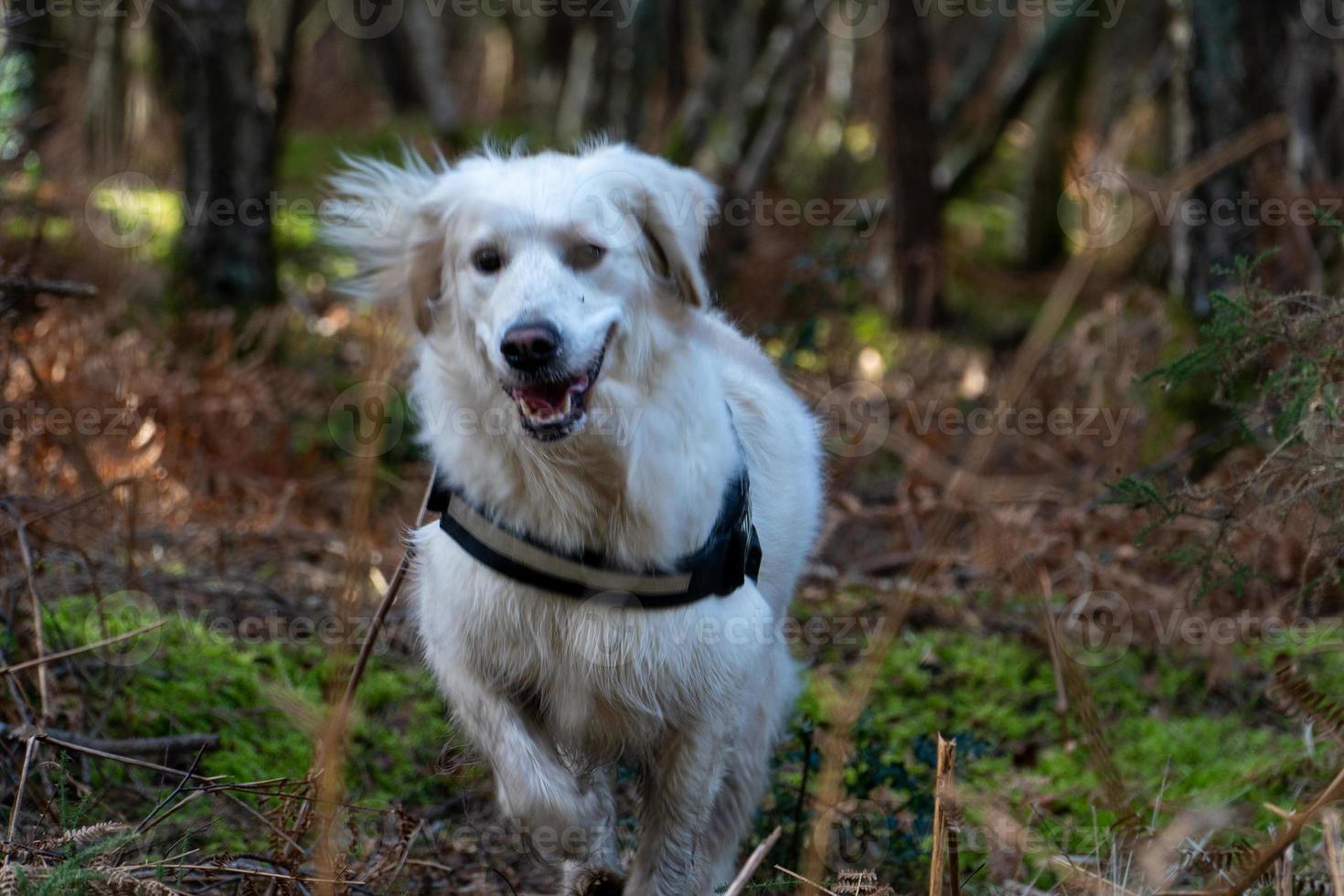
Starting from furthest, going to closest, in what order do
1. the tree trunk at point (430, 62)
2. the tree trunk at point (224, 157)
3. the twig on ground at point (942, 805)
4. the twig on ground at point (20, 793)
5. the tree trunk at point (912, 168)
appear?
the tree trunk at point (430, 62), the tree trunk at point (912, 168), the tree trunk at point (224, 157), the twig on ground at point (20, 793), the twig on ground at point (942, 805)

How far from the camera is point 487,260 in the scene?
323cm

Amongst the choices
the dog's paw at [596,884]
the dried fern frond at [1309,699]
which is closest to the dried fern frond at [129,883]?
the dog's paw at [596,884]

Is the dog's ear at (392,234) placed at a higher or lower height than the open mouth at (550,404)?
higher

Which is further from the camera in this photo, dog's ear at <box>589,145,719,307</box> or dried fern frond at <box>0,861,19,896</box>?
dog's ear at <box>589,145,719,307</box>

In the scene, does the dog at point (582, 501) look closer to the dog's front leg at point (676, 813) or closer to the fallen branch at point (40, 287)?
the dog's front leg at point (676, 813)

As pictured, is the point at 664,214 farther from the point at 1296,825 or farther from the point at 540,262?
the point at 1296,825

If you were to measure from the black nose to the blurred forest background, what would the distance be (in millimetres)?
514

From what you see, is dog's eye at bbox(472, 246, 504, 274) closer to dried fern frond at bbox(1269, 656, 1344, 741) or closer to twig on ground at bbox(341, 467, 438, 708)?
twig on ground at bbox(341, 467, 438, 708)

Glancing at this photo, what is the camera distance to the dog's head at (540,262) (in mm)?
3043

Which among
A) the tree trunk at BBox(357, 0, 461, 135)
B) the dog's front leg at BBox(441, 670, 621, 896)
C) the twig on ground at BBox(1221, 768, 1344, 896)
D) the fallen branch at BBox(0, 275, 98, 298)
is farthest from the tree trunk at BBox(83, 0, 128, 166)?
the twig on ground at BBox(1221, 768, 1344, 896)

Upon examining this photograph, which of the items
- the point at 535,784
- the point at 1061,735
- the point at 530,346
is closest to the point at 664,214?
the point at 530,346

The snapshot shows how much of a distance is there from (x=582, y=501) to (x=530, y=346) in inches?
17.9

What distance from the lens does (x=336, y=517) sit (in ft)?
22.1

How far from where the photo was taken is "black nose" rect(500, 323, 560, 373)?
2.96 metres
